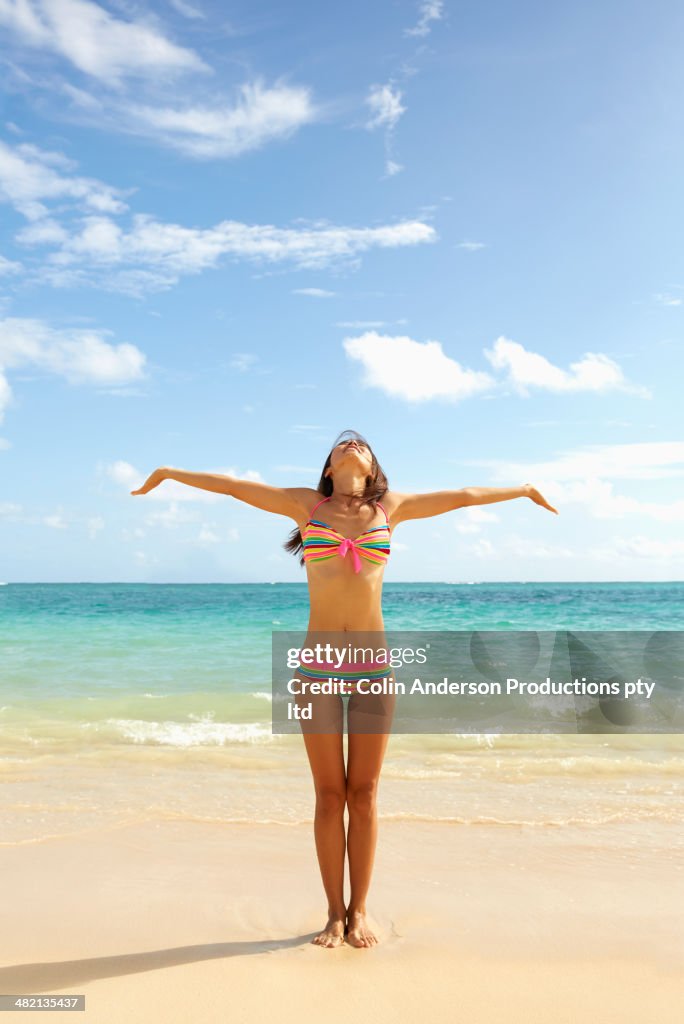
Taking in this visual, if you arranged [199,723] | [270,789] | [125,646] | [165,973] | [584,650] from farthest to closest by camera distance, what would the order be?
1. [584,650]
2. [125,646]
3. [199,723]
4. [270,789]
5. [165,973]

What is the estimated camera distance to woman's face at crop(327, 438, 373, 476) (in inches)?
154

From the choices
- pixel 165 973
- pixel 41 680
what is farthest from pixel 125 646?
pixel 165 973

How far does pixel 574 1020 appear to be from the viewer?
3.07m

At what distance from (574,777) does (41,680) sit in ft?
31.8

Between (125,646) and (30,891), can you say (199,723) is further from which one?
(125,646)

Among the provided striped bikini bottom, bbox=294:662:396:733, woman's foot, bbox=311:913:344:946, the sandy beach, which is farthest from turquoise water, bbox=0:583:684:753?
striped bikini bottom, bbox=294:662:396:733

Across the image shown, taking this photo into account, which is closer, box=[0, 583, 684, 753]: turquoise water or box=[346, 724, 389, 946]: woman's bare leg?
box=[346, 724, 389, 946]: woman's bare leg

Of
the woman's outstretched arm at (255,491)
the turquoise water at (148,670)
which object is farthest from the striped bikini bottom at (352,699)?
the turquoise water at (148,670)

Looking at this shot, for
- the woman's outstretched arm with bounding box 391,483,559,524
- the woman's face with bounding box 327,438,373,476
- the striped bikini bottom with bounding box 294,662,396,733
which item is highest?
the woman's face with bounding box 327,438,373,476

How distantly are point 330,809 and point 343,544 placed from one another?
1258 mm

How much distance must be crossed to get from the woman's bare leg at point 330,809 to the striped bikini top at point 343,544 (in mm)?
687

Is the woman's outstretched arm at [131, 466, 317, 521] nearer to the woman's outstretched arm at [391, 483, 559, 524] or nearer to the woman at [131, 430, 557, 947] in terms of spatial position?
the woman at [131, 430, 557, 947]

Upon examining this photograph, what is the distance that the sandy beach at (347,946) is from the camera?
3.21m

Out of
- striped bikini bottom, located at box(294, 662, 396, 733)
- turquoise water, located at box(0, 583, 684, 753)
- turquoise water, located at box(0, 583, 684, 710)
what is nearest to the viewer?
striped bikini bottom, located at box(294, 662, 396, 733)
